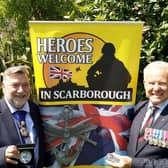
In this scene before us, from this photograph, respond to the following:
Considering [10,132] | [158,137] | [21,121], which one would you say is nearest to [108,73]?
[158,137]

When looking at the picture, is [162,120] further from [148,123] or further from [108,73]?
[108,73]

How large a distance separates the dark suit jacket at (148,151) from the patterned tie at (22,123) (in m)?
0.79

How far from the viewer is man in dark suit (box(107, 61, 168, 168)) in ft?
12.6

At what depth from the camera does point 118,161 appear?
12.9 feet

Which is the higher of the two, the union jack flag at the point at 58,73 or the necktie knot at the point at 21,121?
the union jack flag at the point at 58,73

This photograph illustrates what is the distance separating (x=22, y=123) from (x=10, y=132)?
116 millimetres

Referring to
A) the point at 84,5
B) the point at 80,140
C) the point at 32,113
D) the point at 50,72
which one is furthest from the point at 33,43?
the point at 84,5

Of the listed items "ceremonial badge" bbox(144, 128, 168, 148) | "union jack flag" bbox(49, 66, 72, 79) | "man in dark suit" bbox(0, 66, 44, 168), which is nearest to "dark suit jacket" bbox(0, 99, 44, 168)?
"man in dark suit" bbox(0, 66, 44, 168)

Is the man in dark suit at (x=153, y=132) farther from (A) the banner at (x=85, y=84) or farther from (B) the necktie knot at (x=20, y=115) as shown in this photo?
(B) the necktie knot at (x=20, y=115)

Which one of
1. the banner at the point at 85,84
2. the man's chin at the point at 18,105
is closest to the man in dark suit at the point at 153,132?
the banner at the point at 85,84

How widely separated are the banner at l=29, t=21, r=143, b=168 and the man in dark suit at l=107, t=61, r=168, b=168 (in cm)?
22

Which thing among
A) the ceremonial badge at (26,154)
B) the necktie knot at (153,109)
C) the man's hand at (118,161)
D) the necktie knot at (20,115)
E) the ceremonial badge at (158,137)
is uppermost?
the necktie knot at (153,109)

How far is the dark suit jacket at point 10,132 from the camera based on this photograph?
13.0 ft

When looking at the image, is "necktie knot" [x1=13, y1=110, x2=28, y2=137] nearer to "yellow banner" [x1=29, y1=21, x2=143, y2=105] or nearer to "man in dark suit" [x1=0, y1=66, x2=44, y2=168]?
"man in dark suit" [x1=0, y1=66, x2=44, y2=168]
